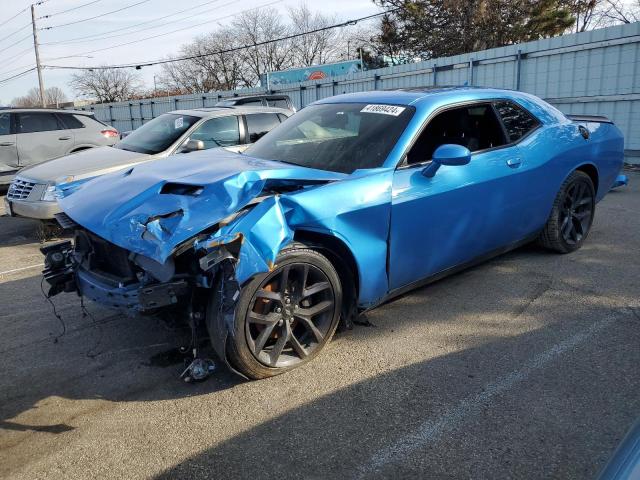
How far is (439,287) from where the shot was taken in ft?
14.6

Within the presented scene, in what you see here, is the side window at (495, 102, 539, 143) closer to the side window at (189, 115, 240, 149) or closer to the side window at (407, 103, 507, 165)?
the side window at (407, 103, 507, 165)

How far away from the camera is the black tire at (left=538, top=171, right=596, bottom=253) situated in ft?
16.0

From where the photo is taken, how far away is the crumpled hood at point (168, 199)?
9.08 ft

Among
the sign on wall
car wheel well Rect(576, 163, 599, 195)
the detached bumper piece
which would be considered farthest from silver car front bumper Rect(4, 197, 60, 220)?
the sign on wall

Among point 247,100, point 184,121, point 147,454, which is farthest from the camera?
point 247,100

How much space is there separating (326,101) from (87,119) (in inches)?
300

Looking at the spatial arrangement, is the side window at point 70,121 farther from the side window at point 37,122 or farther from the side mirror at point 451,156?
the side mirror at point 451,156

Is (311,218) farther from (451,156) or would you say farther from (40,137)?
(40,137)

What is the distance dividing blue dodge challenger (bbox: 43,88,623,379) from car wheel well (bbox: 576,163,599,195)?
55 cm

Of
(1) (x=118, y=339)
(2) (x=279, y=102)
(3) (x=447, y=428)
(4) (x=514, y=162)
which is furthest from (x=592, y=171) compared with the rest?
(2) (x=279, y=102)

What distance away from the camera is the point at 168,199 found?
3021mm

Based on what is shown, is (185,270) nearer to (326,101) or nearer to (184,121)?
(326,101)

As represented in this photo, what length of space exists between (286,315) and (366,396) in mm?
651

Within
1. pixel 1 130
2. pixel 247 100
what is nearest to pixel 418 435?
pixel 1 130
